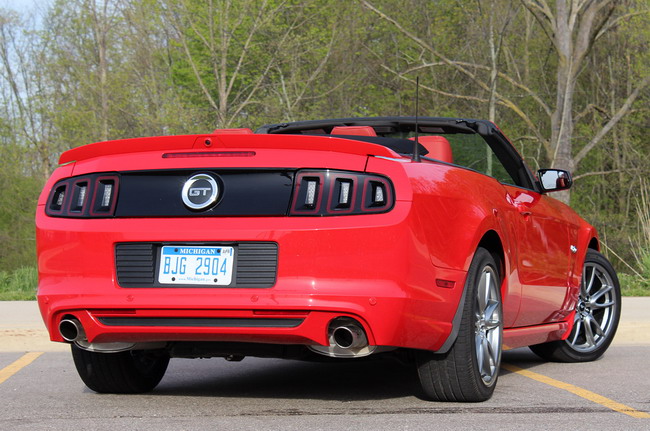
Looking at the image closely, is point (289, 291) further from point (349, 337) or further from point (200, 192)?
point (200, 192)

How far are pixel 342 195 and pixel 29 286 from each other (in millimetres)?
11869

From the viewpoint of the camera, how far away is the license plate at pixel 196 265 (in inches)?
177

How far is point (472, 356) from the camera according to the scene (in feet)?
16.0

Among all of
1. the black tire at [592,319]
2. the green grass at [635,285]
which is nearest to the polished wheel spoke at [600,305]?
the black tire at [592,319]

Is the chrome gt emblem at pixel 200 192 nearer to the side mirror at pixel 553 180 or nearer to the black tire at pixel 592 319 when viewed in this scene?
the side mirror at pixel 553 180

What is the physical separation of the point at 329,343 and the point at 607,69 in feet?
89.9

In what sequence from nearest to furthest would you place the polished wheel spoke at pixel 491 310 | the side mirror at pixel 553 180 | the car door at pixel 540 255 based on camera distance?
the polished wheel spoke at pixel 491 310, the car door at pixel 540 255, the side mirror at pixel 553 180

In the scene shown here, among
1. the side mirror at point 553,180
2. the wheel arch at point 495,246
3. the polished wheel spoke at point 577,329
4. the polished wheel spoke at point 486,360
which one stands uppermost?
the side mirror at point 553,180

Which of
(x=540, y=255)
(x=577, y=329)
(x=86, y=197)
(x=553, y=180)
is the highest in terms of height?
(x=86, y=197)

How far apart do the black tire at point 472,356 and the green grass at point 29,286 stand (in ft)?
25.5

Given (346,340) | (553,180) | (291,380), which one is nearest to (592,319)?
(553,180)

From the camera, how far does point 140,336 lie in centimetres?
471

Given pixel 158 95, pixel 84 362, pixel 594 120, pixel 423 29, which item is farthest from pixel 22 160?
pixel 84 362

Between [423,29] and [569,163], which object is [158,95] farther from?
[569,163]
